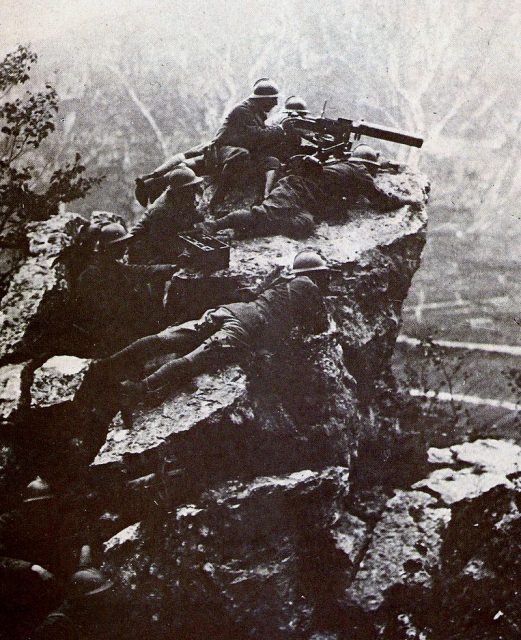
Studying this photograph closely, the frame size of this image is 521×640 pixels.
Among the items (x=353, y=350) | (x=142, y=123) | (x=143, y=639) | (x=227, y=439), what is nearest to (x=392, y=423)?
(x=353, y=350)

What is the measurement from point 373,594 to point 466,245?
23.3m

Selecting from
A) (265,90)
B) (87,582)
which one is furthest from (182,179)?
(87,582)

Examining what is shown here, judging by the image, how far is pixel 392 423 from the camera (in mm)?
10664

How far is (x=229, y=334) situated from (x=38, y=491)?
2955mm

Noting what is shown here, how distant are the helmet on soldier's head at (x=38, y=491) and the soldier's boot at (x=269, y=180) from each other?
5402mm

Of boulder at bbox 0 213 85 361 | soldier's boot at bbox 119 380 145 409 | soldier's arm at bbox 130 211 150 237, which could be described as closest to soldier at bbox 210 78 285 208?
soldier's arm at bbox 130 211 150 237

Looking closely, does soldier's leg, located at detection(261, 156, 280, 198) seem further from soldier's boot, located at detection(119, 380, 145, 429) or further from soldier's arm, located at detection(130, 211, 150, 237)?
soldier's boot, located at detection(119, 380, 145, 429)

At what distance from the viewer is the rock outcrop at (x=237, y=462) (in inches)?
281

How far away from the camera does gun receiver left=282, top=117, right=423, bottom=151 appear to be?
10258mm

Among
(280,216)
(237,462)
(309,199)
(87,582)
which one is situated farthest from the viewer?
(309,199)

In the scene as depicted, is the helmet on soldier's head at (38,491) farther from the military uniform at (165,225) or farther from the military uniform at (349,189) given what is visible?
the military uniform at (349,189)

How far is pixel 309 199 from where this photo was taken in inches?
391

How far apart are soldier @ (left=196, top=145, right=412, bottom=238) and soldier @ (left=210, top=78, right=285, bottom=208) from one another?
58 centimetres

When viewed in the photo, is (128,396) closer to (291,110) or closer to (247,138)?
(247,138)
